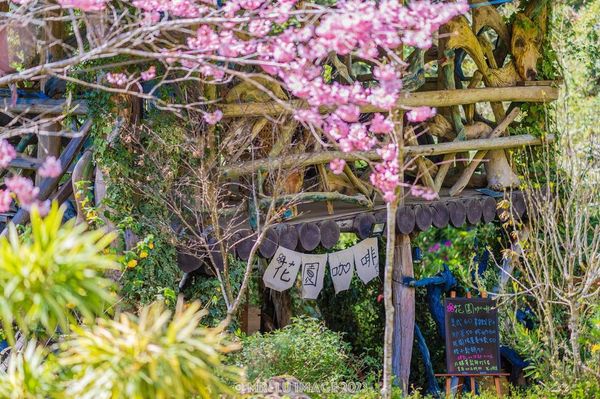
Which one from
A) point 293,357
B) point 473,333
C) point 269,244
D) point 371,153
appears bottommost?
point 293,357

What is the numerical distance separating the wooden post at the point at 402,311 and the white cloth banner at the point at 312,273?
1163mm

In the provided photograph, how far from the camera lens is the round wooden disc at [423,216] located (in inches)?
438

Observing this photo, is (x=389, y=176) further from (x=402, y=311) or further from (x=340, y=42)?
(x=402, y=311)

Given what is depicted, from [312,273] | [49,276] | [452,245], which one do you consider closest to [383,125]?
[49,276]

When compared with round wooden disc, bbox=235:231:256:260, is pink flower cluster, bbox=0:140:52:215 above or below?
above

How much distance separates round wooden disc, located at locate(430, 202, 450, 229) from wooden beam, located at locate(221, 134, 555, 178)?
1.92 feet

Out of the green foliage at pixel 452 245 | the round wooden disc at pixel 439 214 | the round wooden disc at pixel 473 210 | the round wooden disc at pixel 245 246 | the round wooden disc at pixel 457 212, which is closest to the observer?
the round wooden disc at pixel 245 246

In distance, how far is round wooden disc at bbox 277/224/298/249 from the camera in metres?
9.67

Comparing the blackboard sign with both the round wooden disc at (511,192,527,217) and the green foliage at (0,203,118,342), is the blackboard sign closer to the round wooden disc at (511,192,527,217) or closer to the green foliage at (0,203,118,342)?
the round wooden disc at (511,192,527,217)

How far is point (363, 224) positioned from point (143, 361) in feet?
17.3

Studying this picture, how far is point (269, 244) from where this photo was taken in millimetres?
9469

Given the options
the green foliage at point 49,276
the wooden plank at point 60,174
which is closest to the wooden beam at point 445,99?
the wooden plank at point 60,174

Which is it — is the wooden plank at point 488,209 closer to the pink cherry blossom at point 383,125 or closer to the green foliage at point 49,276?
the pink cherry blossom at point 383,125

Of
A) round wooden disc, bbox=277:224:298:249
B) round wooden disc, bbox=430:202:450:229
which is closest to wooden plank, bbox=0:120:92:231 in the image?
round wooden disc, bbox=277:224:298:249
